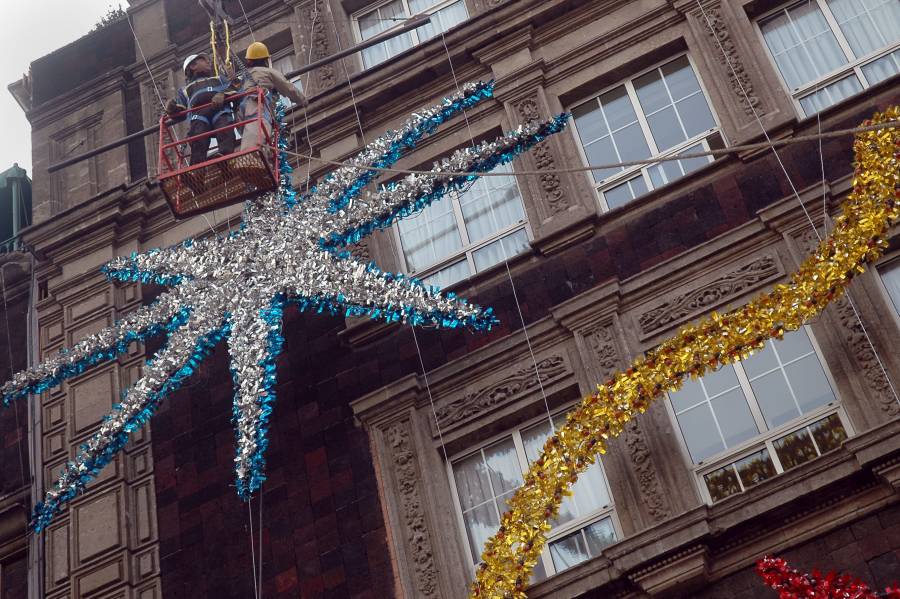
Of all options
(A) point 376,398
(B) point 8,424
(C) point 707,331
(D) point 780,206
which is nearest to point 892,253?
(D) point 780,206

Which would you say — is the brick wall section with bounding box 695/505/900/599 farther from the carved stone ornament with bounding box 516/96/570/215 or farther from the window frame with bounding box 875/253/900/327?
the carved stone ornament with bounding box 516/96/570/215

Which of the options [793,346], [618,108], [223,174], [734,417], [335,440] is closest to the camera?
[734,417]

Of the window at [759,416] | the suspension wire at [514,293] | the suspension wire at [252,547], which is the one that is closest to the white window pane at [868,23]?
the window at [759,416]

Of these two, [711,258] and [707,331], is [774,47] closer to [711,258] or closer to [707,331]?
[711,258]

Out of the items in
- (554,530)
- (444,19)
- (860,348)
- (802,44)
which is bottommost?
(554,530)

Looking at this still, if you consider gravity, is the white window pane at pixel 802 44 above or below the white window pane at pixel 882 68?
above

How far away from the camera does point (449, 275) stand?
18297 mm

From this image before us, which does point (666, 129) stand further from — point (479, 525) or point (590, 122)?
point (479, 525)

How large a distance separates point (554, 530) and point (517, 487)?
30.7 inches

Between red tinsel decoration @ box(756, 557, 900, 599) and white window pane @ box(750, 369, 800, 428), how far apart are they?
2391 millimetres

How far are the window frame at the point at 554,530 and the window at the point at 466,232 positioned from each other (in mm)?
2511

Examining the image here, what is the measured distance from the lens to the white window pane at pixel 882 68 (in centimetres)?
1739

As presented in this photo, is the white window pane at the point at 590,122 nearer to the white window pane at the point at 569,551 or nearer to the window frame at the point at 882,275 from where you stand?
the window frame at the point at 882,275

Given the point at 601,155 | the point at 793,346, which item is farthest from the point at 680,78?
the point at 793,346
